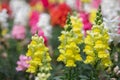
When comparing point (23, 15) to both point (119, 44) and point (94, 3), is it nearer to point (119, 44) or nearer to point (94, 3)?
point (94, 3)

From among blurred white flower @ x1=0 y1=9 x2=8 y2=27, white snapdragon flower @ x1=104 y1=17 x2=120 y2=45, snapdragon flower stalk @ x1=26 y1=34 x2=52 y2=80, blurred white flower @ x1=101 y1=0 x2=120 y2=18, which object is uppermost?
blurred white flower @ x1=0 y1=9 x2=8 y2=27

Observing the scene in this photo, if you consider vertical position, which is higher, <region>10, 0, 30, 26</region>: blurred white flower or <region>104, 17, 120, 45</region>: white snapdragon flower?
<region>10, 0, 30, 26</region>: blurred white flower

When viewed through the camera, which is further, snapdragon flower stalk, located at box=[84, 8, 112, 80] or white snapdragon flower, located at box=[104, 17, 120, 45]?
white snapdragon flower, located at box=[104, 17, 120, 45]

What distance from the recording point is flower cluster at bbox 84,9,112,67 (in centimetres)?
418

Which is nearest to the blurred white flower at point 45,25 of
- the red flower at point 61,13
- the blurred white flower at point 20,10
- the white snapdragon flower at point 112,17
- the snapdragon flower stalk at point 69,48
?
the red flower at point 61,13

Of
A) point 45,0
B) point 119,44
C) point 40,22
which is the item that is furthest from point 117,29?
point 40,22

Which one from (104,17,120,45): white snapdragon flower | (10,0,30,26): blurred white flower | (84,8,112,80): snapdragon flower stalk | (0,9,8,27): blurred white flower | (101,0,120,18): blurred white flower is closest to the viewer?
(84,8,112,80): snapdragon flower stalk

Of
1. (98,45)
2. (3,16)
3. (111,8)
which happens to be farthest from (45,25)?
(98,45)

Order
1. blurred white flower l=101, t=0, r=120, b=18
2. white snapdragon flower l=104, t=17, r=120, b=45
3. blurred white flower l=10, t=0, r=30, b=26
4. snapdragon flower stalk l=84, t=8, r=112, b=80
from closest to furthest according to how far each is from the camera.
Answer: snapdragon flower stalk l=84, t=8, r=112, b=80, white snapdragon flower l=104, t=17, r=120, b=45, blurred white flower l=101, t=0, r=120, b=18, blurred white flower l=10, t=0, r=30, b=26

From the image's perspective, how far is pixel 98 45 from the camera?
416 centimetres

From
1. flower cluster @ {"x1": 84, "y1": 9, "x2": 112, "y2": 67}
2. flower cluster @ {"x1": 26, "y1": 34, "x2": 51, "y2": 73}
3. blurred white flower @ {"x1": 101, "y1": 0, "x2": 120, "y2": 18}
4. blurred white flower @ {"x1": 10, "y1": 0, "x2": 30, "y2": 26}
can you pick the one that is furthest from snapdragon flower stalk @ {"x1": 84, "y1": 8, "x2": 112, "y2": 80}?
blurred white flower @ {"x1": 10, "y1": 0, "x2": 30, "y2": 26}

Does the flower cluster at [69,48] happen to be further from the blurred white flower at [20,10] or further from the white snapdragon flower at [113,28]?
the blurred white flower at [20,10]

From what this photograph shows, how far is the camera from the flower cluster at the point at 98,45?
4.18 m

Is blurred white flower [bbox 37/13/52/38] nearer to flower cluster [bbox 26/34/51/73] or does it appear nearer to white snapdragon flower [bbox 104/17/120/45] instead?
white snapdragon flower [bbox 104/17/120/45]
